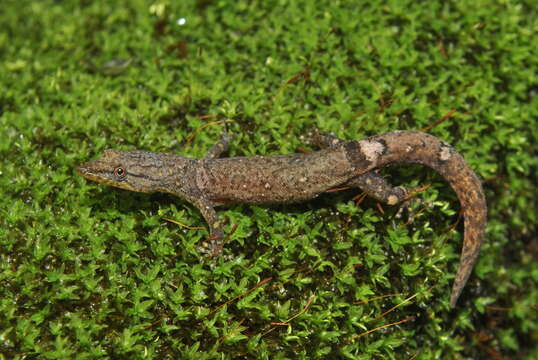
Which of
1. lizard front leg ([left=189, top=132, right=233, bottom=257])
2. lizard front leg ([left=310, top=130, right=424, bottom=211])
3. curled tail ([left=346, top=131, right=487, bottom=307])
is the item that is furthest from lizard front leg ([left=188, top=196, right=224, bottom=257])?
curled tail ([left=346, top=131, right=487, bottom=307])

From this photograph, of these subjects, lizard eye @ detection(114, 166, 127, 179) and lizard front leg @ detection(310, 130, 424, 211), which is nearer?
lizard eye @ detection(114, 166, 127, 179)

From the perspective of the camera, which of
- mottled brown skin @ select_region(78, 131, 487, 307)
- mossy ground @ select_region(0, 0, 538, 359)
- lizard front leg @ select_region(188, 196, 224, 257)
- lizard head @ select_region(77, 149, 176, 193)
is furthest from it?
mottled brown skin @ select_region(78, 131, 487, 307)

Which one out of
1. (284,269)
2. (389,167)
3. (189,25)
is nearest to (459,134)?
(389,167)

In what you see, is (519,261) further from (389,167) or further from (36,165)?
(36,165)

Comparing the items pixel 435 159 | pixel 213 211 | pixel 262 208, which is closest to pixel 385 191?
pixel 435 159

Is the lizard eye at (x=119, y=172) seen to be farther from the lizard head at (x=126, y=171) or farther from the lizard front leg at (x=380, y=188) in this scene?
the lizard front leg at (x=380, y=188)

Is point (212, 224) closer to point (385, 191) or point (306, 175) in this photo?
point (306, 175)

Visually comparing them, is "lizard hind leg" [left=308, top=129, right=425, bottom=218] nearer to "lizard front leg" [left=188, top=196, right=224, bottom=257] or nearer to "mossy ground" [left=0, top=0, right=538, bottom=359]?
"mossy ground" [left=0, top=0, right=538, bottom=359]
